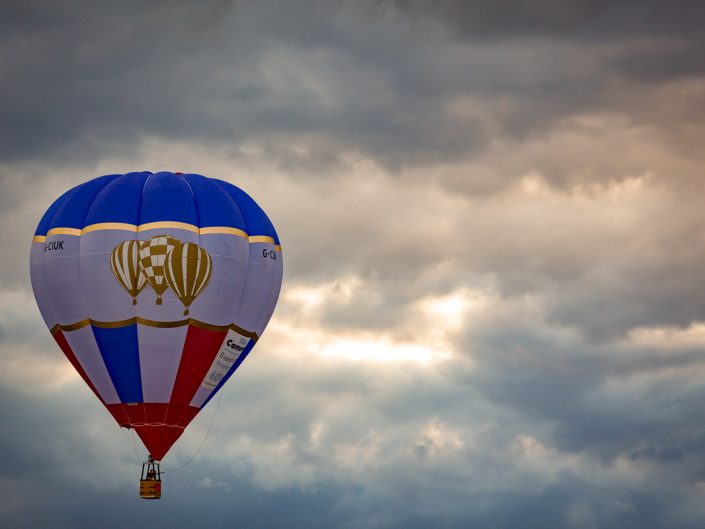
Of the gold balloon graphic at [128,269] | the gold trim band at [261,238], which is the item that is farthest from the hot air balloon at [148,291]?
the gold trim band at [261,238]

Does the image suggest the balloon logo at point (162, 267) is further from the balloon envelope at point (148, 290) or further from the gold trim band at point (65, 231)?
the gold trim band at point (65, 231)

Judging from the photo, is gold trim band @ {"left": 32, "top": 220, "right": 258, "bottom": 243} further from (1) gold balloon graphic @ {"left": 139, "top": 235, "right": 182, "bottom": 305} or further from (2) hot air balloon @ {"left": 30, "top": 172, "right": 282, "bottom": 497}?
(1) gold balloon graphic @ {"left": 139, "top": 235, "right": 182, "bottom": 305}

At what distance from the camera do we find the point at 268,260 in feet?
313

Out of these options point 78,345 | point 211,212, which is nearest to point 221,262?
point 211,212

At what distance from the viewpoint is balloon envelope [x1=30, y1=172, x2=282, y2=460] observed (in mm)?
91000

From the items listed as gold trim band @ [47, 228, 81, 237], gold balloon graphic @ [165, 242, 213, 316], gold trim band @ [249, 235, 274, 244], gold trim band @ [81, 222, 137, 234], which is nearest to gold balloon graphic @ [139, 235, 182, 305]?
gold balloon graphic @ [165, 242, 213, 316]

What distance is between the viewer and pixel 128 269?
90.8m

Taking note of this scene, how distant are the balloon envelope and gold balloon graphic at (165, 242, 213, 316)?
0.06 metres

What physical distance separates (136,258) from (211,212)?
5475 millimetres

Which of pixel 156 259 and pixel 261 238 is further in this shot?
pixel 261 238

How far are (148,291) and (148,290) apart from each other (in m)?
0.06

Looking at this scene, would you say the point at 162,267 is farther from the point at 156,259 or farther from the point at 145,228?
the point at 145,228

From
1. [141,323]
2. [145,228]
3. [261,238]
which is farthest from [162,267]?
[261,238]

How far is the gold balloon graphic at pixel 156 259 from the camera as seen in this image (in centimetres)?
9081
